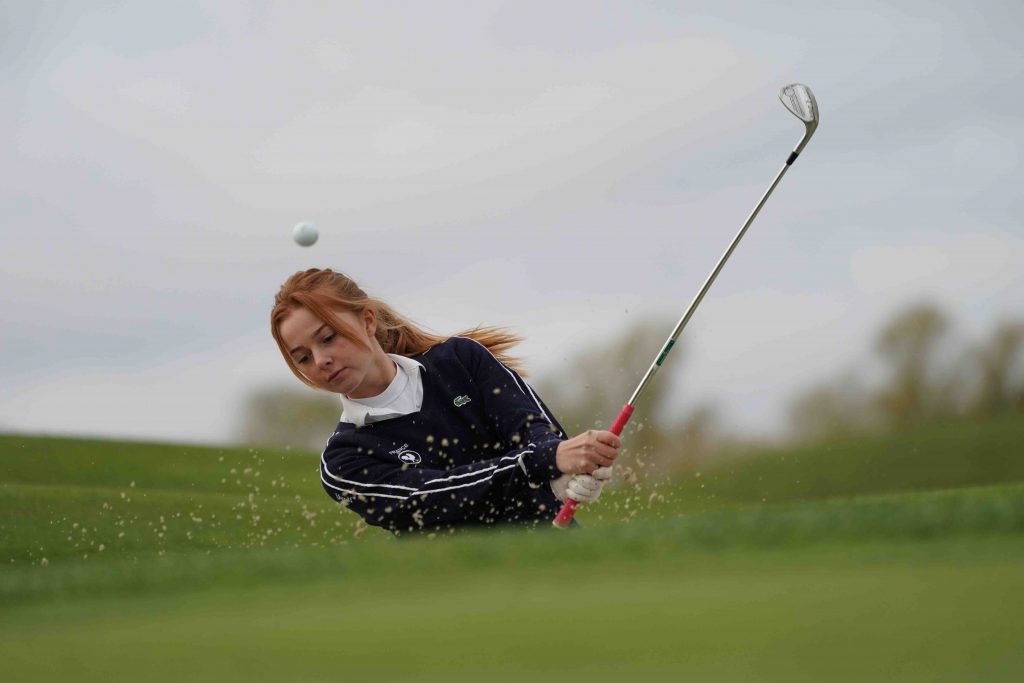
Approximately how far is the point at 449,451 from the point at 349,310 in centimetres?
74

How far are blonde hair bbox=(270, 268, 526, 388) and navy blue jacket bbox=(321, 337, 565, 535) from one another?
0.16 meters

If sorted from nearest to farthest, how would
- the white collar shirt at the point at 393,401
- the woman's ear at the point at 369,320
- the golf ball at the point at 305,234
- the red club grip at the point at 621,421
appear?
the red club grip at the point at 621,421 → the white collar shirt at the point at 393,401 → the woman's ear at the point at 369,320 → the golf ball at the point at 305,234

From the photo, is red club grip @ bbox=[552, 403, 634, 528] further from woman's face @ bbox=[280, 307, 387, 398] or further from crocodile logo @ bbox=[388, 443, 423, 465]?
woman's face @ bbox=[280, 307, 387, 398]

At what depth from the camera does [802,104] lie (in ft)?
16.9

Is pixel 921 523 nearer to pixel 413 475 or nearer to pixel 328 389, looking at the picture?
pixel 413 475

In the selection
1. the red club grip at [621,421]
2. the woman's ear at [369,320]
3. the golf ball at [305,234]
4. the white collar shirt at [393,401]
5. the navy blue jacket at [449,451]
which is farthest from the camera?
the golf ball at [305,234]

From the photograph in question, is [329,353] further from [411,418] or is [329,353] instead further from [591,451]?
[591,451]

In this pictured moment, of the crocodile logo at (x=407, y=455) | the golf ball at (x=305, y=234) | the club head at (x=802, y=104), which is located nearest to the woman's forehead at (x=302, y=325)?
the crocodile logo at (x=407, y=455)

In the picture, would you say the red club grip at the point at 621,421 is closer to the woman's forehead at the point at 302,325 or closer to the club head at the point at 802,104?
the woman's forehead at the point at 302,325

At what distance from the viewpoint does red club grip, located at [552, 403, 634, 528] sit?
15.4 feet

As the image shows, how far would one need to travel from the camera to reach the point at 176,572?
3430mm

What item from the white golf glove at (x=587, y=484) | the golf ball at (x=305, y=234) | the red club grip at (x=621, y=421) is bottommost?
the white golf glove at (x=587, y=484)

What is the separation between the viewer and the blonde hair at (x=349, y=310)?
493 cm

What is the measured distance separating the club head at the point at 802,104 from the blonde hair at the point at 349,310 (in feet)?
5.28
